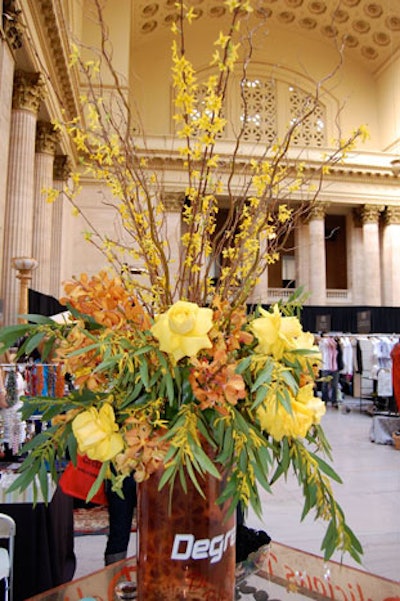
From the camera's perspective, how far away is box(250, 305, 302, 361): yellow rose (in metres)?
1.03

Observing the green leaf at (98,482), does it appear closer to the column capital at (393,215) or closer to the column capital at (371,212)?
the column capital at (371,212)

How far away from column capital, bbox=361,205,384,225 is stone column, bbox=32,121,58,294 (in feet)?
48.0

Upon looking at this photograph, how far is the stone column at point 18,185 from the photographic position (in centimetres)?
1017

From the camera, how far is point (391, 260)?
2270 cm

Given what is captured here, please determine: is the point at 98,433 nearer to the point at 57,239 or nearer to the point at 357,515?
the point at 357,515

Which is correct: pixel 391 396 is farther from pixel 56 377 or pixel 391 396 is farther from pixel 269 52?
pixel 269 52

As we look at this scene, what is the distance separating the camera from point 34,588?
2635 millimetres

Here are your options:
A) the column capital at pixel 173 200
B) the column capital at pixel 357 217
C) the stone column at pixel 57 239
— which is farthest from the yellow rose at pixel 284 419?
the column capital at pixel 357 217

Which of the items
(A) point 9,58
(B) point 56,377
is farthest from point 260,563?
(A) point 9,58

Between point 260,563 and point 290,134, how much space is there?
4.79ft

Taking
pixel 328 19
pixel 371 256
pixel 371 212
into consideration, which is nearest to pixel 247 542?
pixel 371 256

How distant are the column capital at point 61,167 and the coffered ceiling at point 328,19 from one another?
29.2ft

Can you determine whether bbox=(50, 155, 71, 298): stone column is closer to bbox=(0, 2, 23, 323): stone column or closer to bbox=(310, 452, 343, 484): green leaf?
bbox=(0, 2, 23, 323): stone column

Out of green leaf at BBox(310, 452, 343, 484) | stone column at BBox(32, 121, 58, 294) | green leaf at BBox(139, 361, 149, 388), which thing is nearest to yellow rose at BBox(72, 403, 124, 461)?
green leaf at BBox(139, 361, 149, 388)
